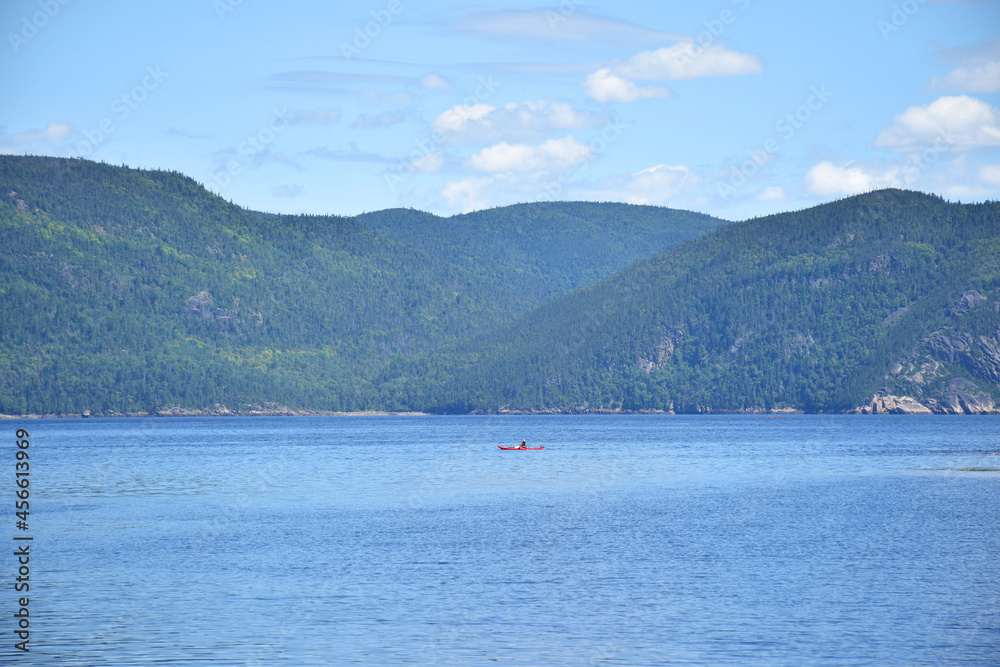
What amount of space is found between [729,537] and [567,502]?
23.3 meters

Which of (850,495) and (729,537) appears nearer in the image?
(729,537)

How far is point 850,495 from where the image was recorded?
9819 centimetres

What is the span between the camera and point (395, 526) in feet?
255

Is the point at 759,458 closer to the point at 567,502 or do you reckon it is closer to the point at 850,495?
the point at 850,495

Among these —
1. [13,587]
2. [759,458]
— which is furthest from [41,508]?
[759,458]

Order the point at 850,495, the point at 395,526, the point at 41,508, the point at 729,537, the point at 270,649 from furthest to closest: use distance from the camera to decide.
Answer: the point at 850,495 → the point at 41,508 → the point at 395,526 → the point at 729,537 → the point at 270,649

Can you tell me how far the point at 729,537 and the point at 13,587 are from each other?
39.9 metres

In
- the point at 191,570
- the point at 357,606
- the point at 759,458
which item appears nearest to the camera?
the point at 357,606

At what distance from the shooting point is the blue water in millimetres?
42938

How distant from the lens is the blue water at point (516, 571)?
42938 millimetres

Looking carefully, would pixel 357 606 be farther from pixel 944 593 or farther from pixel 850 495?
pixel 850 495

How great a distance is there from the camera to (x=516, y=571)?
5881cm

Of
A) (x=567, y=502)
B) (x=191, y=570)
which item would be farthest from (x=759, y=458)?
(x=191, y=570)

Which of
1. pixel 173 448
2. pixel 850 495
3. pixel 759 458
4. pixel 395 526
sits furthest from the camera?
pixel 173 448
